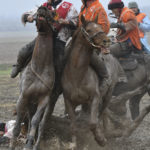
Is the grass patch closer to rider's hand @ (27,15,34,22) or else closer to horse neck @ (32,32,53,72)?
horse neck @ (32,32,53,72)

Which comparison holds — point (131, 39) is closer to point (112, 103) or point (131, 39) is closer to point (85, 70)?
point (112, 103)

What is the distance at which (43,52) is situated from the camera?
7270 mm

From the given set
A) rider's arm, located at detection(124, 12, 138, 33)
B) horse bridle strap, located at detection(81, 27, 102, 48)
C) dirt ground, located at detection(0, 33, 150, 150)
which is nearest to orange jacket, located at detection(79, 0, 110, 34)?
horse bridle strap, located at detection(81, 27, 102, 48)

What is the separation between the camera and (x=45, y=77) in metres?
7.31

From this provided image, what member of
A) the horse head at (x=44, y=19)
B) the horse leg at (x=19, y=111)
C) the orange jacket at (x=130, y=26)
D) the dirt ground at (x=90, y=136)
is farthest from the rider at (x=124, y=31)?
the horse leg at (x=19, y=111)

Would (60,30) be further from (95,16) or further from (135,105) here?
(135,105)

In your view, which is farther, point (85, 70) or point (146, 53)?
point (146, 53)

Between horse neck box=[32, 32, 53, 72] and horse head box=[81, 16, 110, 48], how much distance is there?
0.65 m

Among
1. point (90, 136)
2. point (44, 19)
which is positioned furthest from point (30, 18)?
point (90, 136)

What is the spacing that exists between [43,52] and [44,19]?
2.13ft

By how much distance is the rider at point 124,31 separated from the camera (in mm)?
9156

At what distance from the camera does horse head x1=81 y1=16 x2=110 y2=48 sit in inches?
273

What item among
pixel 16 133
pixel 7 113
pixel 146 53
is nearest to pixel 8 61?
pixel 7 113

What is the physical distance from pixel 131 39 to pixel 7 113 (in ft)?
15.0
